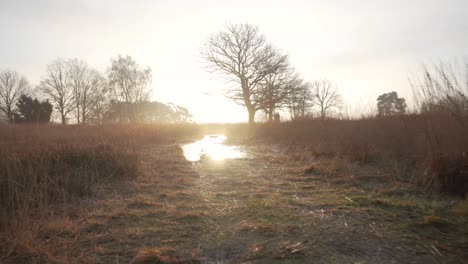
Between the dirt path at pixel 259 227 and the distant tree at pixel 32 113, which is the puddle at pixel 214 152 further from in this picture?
the distant tree at pixel 32 113

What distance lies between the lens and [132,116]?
37344 millimetres

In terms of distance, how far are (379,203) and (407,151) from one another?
2.52 meters

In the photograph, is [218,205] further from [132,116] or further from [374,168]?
[132,116]

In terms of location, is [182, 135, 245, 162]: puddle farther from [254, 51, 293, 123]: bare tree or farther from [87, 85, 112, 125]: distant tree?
[87, 85, 112, 125]: distant tree

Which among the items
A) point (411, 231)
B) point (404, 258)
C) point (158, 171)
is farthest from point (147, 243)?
point (158, 171)

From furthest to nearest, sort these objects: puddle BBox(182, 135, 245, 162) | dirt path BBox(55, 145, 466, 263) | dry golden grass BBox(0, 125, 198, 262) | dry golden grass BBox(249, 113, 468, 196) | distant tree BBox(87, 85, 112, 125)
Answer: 1. distant tree BBox(87, 85, 112, 125)
2. puddle BBox(182, 135, 245, 162)
3. dry golden grass BBox(249, 113, 468, 196)
4. dry golden grass BBox(0, 125, 198, 262)
5. dirt path BBox(55, 145, 466, 263)

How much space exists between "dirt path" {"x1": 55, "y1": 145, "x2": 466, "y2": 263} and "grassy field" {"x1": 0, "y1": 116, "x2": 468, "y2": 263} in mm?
13

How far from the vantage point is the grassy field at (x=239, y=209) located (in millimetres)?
2189

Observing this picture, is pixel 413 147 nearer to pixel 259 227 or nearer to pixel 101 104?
pixel 259 227

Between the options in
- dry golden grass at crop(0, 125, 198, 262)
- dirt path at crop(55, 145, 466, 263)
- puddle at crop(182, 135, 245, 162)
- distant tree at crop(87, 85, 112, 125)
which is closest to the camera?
dirt path at crop(55, 145, 466, 263)

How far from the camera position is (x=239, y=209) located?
3.28 metres

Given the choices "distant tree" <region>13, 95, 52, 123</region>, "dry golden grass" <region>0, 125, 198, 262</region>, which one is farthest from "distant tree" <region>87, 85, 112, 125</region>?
"dry golden grass" <region>0, 125, 198, 262</region>

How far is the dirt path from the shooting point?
2137 mm

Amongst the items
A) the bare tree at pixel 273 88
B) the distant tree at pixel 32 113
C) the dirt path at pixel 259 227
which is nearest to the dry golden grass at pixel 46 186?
the dirt path at pixel 259 227
